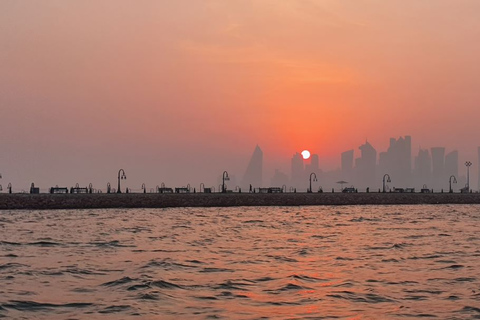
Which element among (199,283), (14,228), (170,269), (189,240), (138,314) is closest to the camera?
(138,314)

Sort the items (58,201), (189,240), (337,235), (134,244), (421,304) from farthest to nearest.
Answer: (58,201) < (337,235) < (189,240) < (134,244) < (421,304)

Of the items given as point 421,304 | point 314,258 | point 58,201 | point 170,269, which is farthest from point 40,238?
point 58,201

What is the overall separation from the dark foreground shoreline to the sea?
129ft

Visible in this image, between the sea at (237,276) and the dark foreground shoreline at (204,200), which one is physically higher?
the dark foreground shoreline at (204,200)

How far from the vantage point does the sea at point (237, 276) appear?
667 inches

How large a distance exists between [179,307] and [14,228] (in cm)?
3386

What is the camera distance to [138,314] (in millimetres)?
16328

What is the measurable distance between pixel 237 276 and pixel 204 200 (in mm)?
69236

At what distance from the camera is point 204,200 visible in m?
91.9

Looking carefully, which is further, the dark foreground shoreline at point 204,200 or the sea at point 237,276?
the dark foreground shoreline at point 204,200

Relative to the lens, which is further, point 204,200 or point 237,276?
point 204,200

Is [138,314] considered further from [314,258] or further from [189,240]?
[189,240]

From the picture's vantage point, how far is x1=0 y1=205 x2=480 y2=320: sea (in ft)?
55.6

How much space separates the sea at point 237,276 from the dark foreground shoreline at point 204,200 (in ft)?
129
